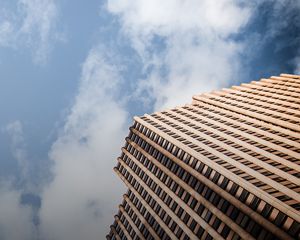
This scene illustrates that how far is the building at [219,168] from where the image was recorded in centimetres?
5494

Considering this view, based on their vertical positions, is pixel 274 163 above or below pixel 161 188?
below

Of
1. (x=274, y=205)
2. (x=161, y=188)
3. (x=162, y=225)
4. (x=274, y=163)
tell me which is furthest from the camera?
(x=161, y=188)

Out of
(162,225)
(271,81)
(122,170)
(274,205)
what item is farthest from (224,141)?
(271,81)

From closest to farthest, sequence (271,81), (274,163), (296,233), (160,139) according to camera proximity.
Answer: (296,233)
(274,163)
(160,139)
(271,81)

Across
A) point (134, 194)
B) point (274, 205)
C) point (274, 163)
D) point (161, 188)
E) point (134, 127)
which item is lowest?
point (274, 205)

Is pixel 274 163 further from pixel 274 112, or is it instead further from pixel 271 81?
pixel 271 81

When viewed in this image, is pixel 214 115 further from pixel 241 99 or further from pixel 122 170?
pixel 122 170

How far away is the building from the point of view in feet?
180

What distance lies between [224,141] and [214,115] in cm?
1825

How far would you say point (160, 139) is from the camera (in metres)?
86.7

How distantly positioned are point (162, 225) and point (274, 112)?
38.5m

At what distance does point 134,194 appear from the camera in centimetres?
9212

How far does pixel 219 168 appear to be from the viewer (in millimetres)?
64375

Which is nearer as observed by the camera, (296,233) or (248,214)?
(296,233)
